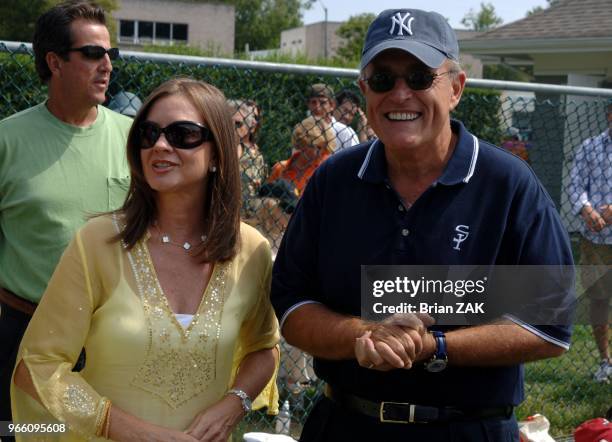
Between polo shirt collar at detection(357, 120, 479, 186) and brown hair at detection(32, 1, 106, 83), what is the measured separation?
5.60ft

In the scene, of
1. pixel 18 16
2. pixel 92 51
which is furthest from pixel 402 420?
pixel 18 16

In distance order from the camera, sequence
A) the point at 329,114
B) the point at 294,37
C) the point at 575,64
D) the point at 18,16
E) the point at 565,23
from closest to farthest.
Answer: the point at 329,114 < the point at 575,64 < the point at 565,23 < the point at 18,16 < the point at 294,37

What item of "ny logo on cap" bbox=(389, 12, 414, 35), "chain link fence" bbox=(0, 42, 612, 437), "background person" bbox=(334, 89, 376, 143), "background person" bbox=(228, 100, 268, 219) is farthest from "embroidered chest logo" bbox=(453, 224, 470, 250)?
"background person" bbox=(334, 89, 376, 143)

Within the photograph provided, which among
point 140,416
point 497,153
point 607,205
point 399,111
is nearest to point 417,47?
point 399,111

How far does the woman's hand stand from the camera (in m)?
2.72

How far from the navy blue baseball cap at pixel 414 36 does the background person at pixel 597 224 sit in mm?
4055

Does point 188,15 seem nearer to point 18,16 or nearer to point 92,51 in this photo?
point 18,16

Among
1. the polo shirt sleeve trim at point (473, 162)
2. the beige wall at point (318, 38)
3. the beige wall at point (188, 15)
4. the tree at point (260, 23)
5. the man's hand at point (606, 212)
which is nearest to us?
the polo shirt sleeve trim at point (473, 162)

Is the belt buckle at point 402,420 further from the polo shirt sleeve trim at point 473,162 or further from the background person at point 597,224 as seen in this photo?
the background person at point 597,224

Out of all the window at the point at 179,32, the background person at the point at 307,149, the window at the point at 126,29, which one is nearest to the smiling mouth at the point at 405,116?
the background person at the point at 307,149

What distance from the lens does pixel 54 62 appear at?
3.84m

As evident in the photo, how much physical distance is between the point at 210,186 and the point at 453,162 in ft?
2.71

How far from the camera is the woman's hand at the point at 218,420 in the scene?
2.72 m

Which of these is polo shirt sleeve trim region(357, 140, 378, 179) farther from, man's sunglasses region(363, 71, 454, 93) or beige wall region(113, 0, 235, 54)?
beige wall region(113, 0, 235, 54)
